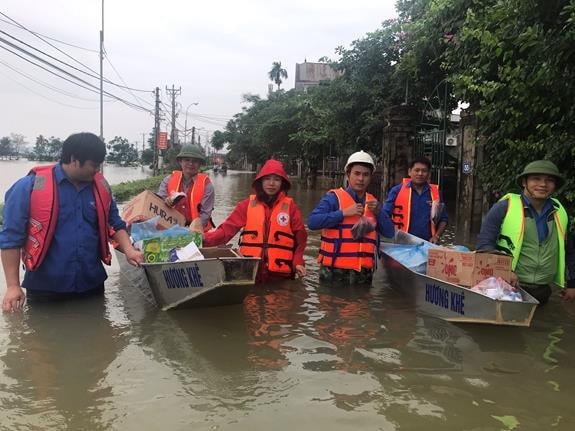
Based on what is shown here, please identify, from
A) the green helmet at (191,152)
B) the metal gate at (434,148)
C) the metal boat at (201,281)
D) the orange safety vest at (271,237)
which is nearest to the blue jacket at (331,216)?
the orange safety vest at (271,237)

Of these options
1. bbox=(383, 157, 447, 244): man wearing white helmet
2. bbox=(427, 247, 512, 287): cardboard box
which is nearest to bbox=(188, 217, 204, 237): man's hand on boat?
bbox=(383, 157, 447, 244): man wearing white helmet

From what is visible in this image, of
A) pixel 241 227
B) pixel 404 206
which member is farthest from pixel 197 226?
pixel 404 206

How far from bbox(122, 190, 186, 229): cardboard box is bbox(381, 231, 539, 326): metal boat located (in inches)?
96.2

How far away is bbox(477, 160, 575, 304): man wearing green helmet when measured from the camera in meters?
4.54

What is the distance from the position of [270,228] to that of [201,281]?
1.15 m

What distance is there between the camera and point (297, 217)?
5.52 meters

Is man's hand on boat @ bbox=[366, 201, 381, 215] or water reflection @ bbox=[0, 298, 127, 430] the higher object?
man's hand on boat @ bbox=[366, 201, 381, 215]

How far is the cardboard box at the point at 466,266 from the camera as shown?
14.4 feet

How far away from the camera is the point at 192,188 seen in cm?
639

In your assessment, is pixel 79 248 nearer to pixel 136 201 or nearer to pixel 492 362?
pixel 136 201

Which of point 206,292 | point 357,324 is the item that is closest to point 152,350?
point 206,292

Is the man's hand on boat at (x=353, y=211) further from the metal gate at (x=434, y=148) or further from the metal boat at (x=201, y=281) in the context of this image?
the metal gate at (x=434, y=148)

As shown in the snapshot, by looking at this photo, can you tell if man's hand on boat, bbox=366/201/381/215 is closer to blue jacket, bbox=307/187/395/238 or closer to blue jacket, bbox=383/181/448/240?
blue jacket, bbox=307/187/395/238

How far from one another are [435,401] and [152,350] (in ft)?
7.05
